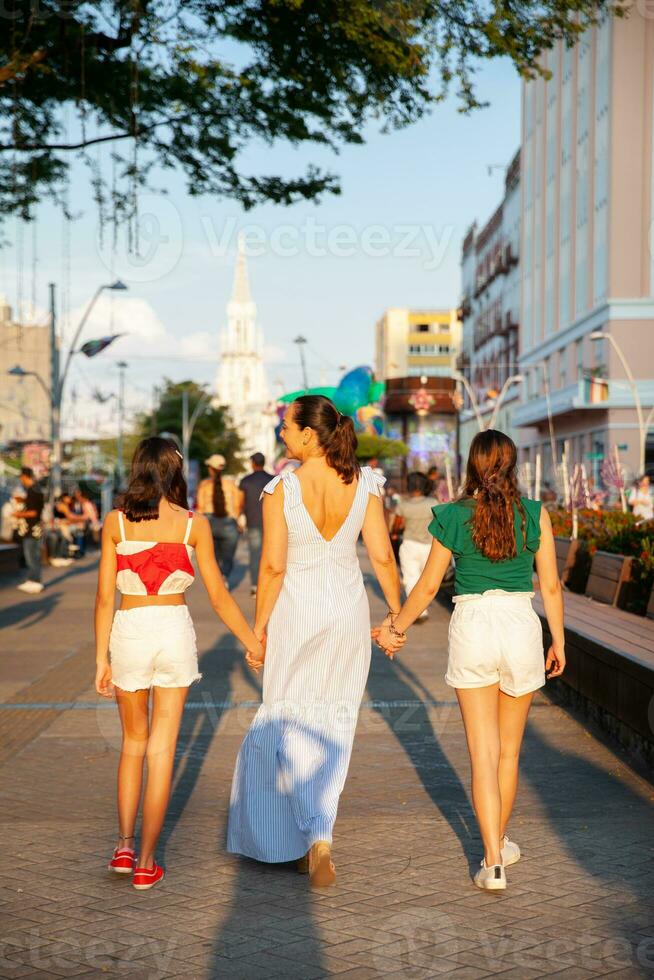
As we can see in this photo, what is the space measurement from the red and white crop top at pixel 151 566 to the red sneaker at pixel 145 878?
1.08 meters

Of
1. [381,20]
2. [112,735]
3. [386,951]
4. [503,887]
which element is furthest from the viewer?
[381,20]

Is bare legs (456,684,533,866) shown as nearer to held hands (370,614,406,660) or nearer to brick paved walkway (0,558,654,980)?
brick paved walkway (0,558,654,980)

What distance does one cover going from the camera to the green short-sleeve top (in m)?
5.05

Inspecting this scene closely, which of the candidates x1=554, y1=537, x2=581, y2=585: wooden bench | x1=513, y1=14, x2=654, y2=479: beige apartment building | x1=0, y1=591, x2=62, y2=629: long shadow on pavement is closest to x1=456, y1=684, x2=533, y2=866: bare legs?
x1=554, y1=537, x2=581, y2=585: wooden bench

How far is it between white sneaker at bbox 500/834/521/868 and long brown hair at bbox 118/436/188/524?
1.94 metres

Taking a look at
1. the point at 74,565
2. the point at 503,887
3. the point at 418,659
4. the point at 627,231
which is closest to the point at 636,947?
the point at 503,887

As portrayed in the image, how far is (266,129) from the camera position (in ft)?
50.0

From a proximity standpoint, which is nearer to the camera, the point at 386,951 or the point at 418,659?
the point at 386,951

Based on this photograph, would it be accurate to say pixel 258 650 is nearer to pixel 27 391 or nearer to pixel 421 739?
pixel 421 739

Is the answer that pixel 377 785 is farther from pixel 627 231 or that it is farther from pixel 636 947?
pixel 627 231

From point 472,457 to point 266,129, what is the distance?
11.1m

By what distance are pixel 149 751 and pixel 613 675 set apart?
371cm

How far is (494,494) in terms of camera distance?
504 centimetres

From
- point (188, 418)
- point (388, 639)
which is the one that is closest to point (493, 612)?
point (388, 639)
